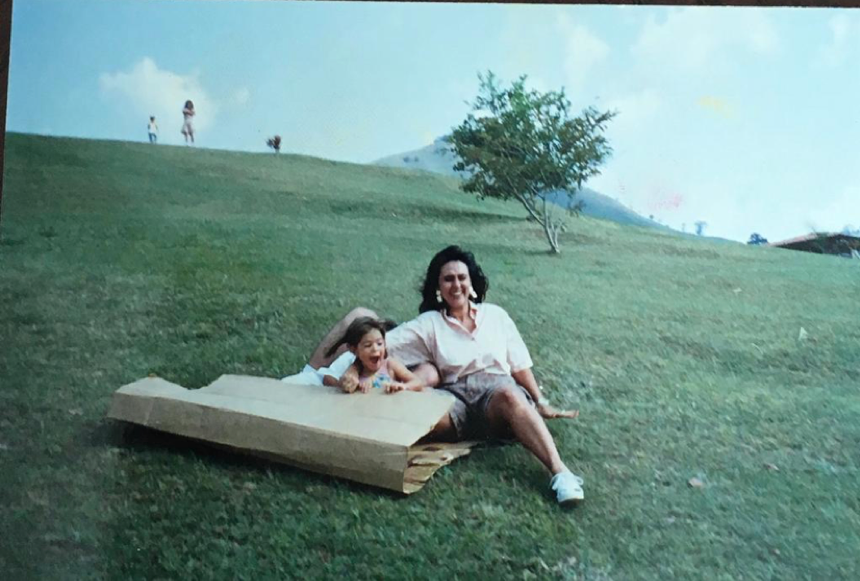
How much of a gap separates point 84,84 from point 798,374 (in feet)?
6.88

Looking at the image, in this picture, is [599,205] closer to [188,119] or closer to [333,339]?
[333,339]

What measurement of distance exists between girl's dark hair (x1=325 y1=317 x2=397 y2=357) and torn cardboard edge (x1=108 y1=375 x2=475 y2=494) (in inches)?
4.8

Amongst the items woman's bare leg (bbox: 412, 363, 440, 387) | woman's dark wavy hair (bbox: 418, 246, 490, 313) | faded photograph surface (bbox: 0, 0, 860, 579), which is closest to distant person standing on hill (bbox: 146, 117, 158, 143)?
faded photograph surface (bbox: 0, 0, 860, 579)

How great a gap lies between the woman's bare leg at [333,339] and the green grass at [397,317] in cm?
3

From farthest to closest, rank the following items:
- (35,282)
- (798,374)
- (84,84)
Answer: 1. (84,84)
2. (35,282)
3. (798,374)

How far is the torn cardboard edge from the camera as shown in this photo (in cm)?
185

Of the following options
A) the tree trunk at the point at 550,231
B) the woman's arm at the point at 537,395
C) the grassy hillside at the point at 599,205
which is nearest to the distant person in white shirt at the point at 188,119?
the grassy hillside at the point at 599,205

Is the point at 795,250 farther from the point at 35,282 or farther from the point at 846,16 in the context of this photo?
the point at 35,282

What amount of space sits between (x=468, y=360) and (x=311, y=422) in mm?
411

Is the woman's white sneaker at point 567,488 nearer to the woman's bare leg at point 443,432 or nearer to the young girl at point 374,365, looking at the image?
the woman's bare leg at point 443,432

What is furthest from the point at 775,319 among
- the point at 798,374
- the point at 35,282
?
the point at 35,282

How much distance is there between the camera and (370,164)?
7.48ft

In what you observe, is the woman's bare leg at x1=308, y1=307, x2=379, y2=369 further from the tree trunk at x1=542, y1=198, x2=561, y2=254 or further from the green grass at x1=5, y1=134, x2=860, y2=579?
the tree trunk at x1=542, y1=198, x2=561, y2=254

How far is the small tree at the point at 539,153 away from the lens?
215 centimetres
